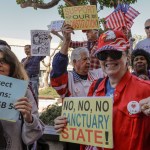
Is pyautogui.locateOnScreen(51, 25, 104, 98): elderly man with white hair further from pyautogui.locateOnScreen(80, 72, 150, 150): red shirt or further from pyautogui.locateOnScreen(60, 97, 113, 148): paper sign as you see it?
pyautogui.locateOnScreen(80, 72, 150, 150): red shirt

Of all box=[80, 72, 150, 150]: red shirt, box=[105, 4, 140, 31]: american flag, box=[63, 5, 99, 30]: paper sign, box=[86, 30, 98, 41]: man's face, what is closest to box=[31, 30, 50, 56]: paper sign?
box=[86, 30, 98, 41]: man's face

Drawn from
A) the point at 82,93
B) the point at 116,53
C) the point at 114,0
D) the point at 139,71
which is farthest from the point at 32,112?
the point at 114,0

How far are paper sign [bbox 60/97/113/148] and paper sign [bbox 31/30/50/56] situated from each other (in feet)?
11.0

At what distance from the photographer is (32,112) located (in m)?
2.59

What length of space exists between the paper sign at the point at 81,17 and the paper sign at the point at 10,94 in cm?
272

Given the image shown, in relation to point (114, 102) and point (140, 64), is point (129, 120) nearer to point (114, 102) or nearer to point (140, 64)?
point (114, 102)

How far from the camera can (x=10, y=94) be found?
2543 mm

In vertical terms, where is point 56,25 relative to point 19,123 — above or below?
above

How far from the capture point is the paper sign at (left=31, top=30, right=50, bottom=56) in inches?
233

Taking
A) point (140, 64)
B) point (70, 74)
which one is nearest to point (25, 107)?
point (70, 74)

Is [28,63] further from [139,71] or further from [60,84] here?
→ [60,84]

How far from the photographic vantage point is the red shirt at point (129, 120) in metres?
2.22

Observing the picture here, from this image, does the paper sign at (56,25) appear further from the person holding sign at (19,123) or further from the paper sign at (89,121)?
the paper sign at (89,121)

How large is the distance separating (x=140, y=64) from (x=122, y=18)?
10.5ft
